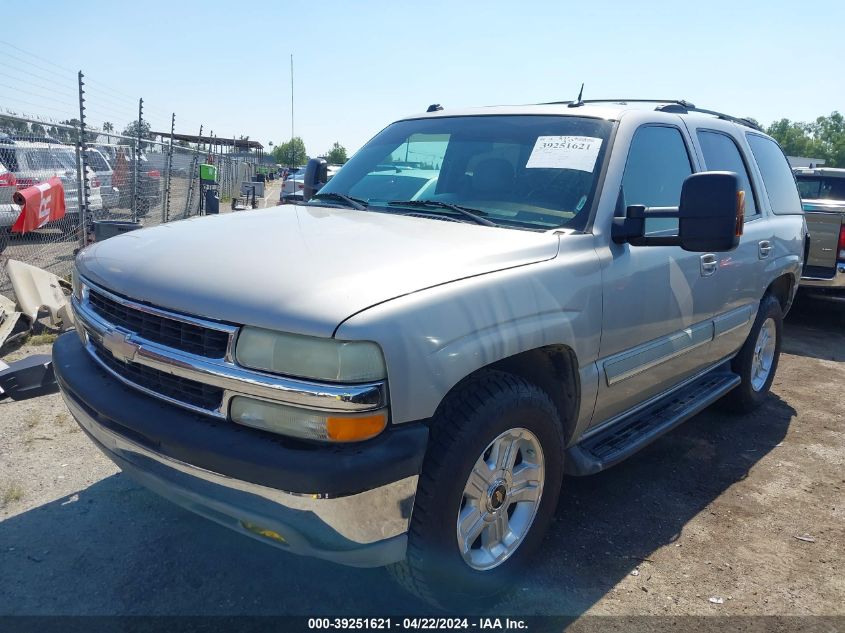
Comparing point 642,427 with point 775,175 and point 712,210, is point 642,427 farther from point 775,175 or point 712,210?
point 775,175

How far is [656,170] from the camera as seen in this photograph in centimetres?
338

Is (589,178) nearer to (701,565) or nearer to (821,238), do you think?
(701,565)

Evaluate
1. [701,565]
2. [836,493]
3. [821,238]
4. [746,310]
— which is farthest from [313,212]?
[821,238]

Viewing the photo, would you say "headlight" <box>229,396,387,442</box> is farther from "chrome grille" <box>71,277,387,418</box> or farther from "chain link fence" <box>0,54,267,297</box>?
"chain link fence" <box>0,54,267,297</box>

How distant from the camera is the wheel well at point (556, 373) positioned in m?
2.63

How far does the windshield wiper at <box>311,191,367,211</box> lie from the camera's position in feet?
11.1

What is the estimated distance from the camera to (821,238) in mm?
7168

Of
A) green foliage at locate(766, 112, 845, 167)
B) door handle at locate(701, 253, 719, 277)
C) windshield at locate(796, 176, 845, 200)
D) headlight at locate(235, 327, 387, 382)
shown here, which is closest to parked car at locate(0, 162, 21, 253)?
headlight at locate(235, 327, 387, 382)

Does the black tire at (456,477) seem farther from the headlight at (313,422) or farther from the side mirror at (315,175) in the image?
the side mirror at (315,175)

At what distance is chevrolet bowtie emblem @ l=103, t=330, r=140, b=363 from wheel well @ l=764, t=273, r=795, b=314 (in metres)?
4.18

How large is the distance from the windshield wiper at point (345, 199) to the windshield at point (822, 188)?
25.1 ft

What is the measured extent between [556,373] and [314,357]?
3.95 ft

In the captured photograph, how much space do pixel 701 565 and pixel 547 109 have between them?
2.32 metres

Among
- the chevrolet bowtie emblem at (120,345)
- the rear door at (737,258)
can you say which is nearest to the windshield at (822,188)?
the rear door at (737,258)
